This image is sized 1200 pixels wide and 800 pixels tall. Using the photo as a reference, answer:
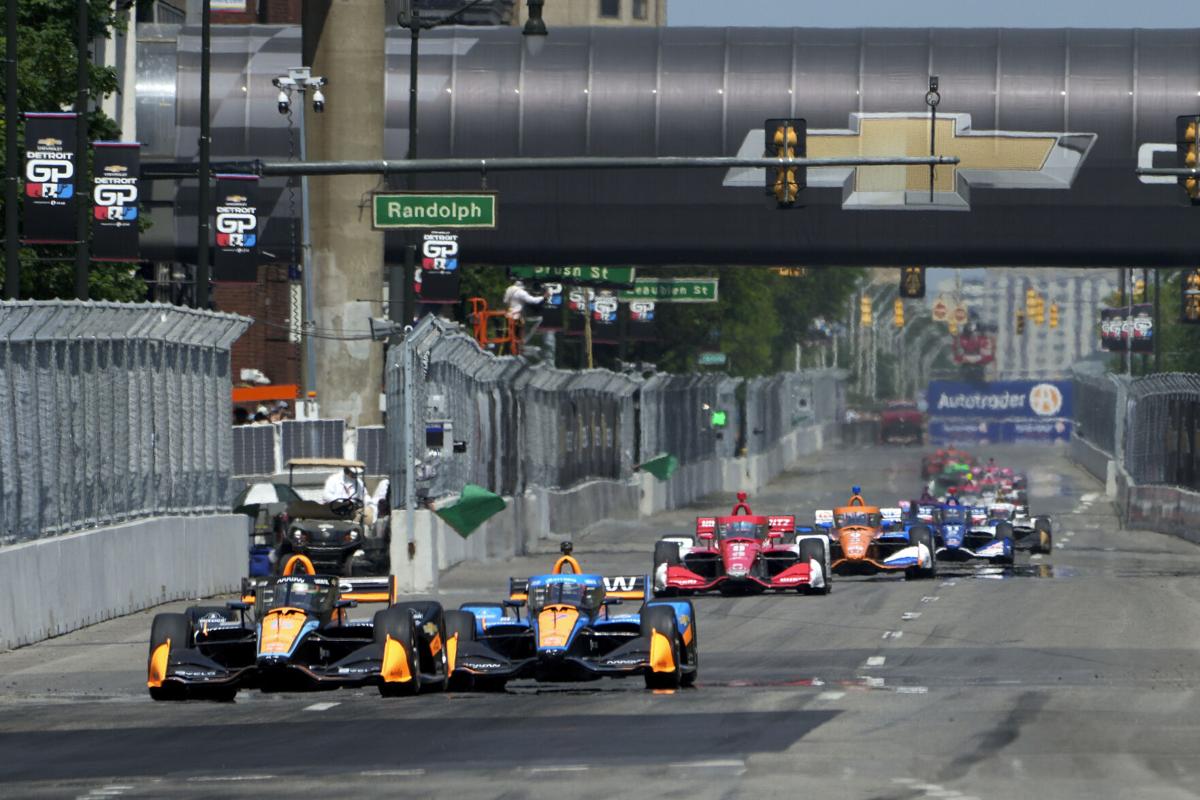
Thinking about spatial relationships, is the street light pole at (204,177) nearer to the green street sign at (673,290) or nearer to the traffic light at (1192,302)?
the green street sign at (673,290)

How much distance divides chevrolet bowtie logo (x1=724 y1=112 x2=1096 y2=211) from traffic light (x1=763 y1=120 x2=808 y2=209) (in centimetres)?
1227

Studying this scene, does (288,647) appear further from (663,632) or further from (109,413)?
(109,413)

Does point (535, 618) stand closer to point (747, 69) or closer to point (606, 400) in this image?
point (747, 69)

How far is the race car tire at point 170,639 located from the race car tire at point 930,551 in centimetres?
1720

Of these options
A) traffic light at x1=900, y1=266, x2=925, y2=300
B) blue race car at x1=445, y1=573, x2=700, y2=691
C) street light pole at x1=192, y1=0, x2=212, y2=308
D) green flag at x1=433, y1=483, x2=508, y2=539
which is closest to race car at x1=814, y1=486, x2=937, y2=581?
green flag at x1=433, y1=483, x2=508, y2=539

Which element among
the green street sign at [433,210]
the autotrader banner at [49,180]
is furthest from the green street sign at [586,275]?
the green street sign at [433,210]

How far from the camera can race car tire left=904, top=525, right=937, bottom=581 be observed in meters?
32.8

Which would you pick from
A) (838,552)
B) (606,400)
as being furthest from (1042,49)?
(606,400)

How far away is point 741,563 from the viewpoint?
94.0ft

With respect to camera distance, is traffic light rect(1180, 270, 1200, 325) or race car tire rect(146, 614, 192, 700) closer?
race car tire rect(146, 614, 192, 700)

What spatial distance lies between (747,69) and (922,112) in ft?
10.5

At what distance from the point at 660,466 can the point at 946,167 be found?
21976 millimetres

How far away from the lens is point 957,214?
42.8 metres

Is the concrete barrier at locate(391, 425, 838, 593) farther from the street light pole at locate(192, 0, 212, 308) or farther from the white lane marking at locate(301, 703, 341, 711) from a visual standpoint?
the white lane marking at locate(301, 703, 341, 711)
